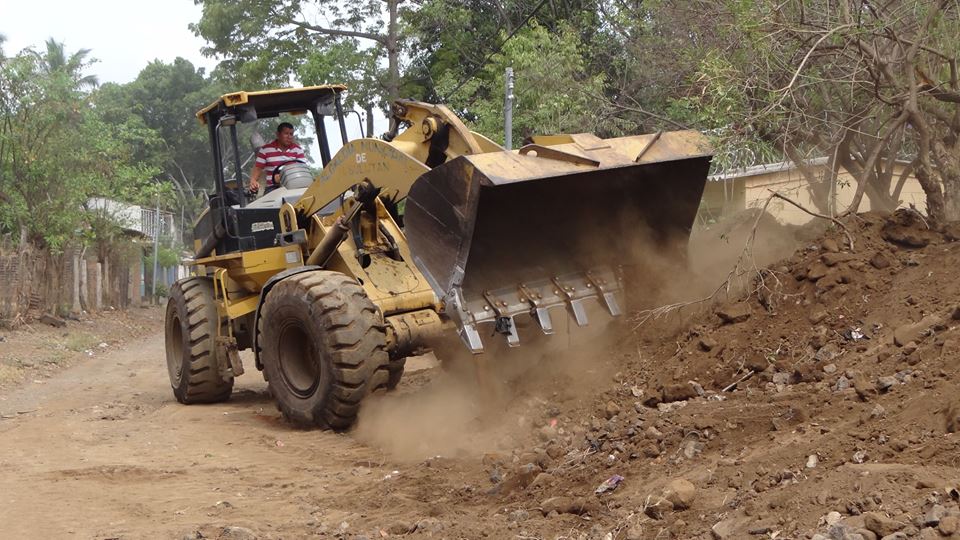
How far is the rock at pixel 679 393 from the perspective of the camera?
277 inches

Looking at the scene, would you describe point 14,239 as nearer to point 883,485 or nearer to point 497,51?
point 497,51

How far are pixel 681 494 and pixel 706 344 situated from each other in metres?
2.89

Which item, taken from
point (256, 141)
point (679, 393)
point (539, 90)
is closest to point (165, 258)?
point (539, 90)

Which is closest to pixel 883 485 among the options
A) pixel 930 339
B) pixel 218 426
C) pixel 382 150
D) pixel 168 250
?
pixel 930 339

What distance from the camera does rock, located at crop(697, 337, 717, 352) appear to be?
7578 mm

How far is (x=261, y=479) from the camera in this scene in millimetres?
7164

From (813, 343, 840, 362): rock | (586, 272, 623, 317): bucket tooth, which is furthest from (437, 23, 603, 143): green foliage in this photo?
(813, 343, 840, 362): rock

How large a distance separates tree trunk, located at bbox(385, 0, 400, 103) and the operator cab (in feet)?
55.8

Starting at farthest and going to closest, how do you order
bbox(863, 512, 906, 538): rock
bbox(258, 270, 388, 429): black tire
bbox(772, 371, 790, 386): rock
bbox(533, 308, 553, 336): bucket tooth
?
bbox(258, 270, 388, 429): black tire → bbox(533, 308, 553, 336): bucket tooth → bbox(772, 371, 790, 386): rock → bbox(863, 512, 906, 538): rock

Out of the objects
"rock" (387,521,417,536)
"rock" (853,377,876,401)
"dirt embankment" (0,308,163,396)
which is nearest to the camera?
"rock" (387,521,417,536)

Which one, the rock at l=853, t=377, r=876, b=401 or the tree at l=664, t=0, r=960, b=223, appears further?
the tree at l=664, t=0, r=960, b=223

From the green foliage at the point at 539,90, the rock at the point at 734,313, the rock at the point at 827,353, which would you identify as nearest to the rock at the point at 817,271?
the rock at the point at 734,313

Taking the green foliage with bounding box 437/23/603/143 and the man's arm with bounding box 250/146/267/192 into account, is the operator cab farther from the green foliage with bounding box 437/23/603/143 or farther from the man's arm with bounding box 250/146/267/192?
the green foliage with bounding box 437/23/603/143

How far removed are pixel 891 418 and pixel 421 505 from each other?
8.30ft
